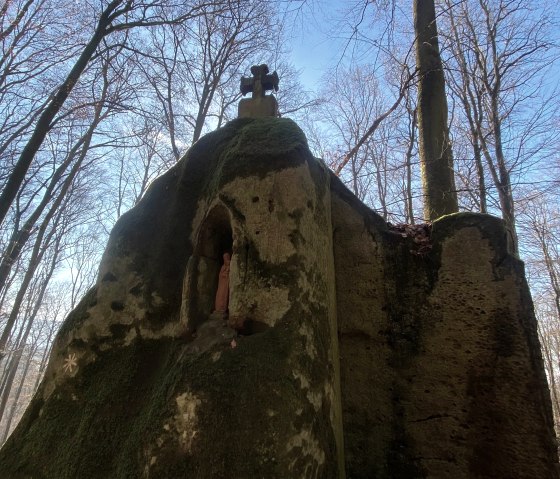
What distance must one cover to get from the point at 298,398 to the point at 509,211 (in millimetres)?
9751

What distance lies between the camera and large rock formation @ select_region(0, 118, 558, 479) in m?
2.20

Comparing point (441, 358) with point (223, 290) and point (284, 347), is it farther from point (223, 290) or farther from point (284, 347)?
point (223, 290)

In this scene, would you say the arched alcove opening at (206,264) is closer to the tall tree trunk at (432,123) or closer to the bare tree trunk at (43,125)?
the tall tree trunk at (432,123)

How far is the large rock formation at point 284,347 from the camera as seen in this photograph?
220 centimetres

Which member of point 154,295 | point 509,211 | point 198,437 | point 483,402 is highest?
point 509,211

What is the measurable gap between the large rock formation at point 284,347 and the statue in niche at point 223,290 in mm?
86

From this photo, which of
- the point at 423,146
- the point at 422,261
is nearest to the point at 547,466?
the point at 422,261

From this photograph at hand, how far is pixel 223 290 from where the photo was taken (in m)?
2.97

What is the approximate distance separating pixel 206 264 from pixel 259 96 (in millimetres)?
2686

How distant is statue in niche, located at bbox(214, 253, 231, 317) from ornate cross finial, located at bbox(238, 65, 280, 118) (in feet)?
7.47

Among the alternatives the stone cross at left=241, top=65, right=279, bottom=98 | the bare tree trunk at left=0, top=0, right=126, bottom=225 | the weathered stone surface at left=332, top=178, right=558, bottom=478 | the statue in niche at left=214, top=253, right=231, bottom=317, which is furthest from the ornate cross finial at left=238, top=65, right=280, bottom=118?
the bare tree trunk at left=0, top=0, right=126, bottom=225

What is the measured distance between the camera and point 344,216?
3.78 m

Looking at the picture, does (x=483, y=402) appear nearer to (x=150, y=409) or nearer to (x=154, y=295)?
(x=150, y=409)

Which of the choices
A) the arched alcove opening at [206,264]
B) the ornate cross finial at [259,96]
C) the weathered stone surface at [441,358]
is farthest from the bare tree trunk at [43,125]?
the weathered stone surface at [441,358]
